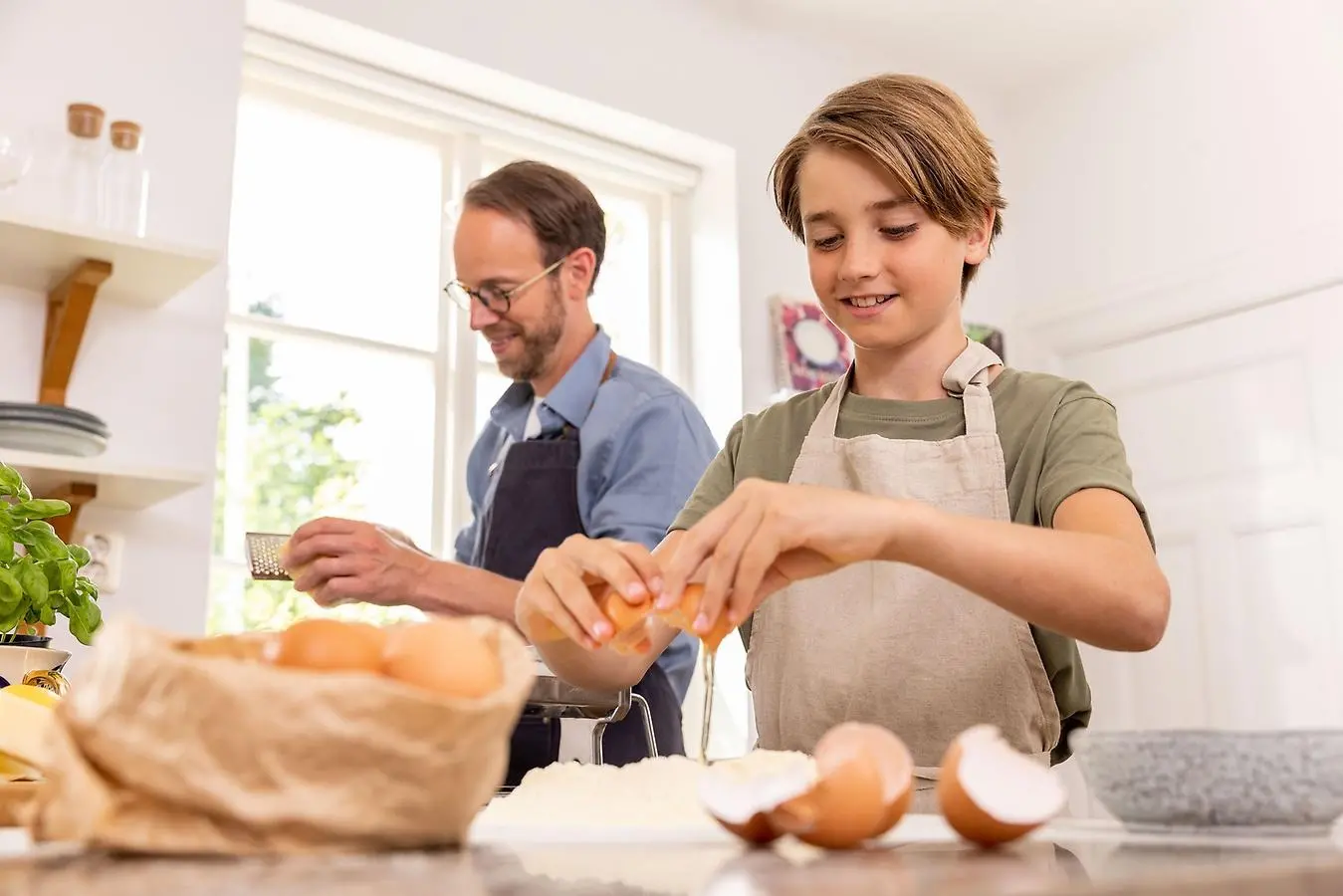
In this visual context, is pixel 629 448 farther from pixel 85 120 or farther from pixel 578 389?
pixel 85 120

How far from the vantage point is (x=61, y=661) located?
3.34 ft

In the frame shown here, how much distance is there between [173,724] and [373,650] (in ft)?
0.27

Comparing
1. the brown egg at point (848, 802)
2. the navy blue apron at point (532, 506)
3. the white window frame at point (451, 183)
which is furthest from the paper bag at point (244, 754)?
the white window frame at point (451, 183)

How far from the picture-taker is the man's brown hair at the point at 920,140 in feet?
4.14

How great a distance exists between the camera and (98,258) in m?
2.10

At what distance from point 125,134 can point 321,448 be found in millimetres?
785

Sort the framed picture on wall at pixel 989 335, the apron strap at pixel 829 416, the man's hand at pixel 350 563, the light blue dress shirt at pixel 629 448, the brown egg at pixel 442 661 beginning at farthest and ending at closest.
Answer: the framed picture on wall at pixel 989 335 → the light blue dress shirt at pixel 629 448 → the man's hand at pixel 350 563 → the apron strap at pixel 829 416 → the brown egg at pixel 442 661

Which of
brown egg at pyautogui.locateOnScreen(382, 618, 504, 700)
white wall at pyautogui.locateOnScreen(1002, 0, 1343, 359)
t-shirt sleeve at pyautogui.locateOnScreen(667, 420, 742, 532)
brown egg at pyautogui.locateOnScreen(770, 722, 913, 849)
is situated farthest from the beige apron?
white wall at pyautogui.locateOnScreen(1002, 0, 1343, 359)

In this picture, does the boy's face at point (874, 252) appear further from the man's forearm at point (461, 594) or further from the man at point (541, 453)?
the man's forearm at point (461, 594)

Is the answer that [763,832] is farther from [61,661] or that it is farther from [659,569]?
[61,661]

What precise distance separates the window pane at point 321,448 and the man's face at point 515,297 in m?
0.75

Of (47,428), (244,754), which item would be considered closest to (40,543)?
(244,754)


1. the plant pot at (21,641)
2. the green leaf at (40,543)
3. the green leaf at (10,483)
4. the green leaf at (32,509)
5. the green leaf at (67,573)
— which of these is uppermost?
the green leaf at (10,483)

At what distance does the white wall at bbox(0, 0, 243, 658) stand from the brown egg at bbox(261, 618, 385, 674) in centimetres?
178
